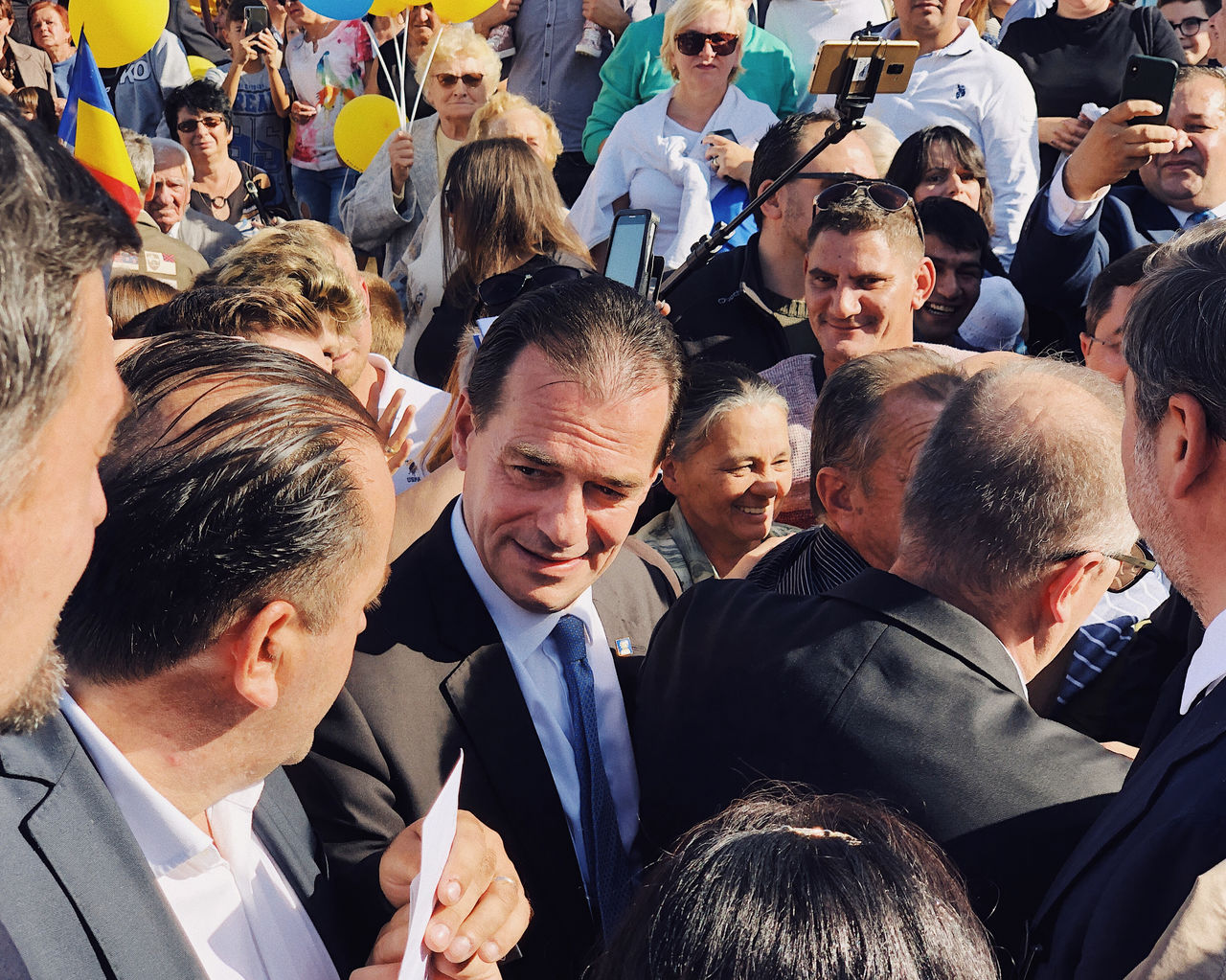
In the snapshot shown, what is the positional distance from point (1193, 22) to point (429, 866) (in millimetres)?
7047

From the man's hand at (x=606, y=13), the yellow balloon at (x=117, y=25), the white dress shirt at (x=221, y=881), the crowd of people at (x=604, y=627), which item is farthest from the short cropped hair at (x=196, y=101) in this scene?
the white dress shirt at (x=221, y=881)

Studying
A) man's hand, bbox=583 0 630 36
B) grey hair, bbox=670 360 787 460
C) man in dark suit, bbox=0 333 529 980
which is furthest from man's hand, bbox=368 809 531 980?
man's hand, bbox=583 0 630 36

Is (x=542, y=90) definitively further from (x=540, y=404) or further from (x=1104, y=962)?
(x=1104, y=962)

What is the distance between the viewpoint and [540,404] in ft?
7.50

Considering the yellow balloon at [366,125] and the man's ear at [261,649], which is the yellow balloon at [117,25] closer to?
the yellow balloon at [366,125]

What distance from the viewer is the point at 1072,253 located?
4.27 meters

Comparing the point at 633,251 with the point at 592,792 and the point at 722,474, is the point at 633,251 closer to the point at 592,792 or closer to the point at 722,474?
the point at 722,474

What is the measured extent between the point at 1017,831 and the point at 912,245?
249 cm

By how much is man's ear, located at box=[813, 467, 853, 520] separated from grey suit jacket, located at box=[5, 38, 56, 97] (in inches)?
302

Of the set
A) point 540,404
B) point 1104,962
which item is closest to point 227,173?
point 540,404

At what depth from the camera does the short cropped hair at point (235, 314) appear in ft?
9.41

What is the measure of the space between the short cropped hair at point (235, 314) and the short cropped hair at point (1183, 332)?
1.99 m

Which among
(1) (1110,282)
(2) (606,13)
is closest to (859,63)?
(1) (1110,282)

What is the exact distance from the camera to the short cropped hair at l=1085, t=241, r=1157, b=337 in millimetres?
3875
